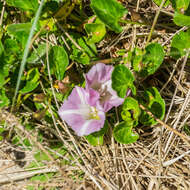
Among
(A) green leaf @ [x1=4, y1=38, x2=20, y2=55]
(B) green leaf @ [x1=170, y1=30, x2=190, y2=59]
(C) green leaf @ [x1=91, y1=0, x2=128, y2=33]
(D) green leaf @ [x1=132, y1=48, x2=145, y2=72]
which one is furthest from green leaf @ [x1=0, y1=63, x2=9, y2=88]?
(B) green leaf @ [x1=170, y1=30, x2=190, y2=59]

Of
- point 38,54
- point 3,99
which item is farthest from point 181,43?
point 3,99

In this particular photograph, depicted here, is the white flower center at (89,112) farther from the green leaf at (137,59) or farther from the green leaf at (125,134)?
the green leaf at (137,59)

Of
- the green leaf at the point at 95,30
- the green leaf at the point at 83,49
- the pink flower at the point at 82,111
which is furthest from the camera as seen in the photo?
the green leaf at the point at 83,49

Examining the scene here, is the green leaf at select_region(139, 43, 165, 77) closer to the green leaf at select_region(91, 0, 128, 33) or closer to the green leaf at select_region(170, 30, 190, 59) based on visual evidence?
the green leaf at select_region(170, 30, 190, 59)

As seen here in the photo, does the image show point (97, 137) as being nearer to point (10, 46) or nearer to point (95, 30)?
point (95, 30)

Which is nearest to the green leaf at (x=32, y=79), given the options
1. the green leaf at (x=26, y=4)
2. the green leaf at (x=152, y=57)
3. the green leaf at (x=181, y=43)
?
the green leaf at (x=26, y=4)
